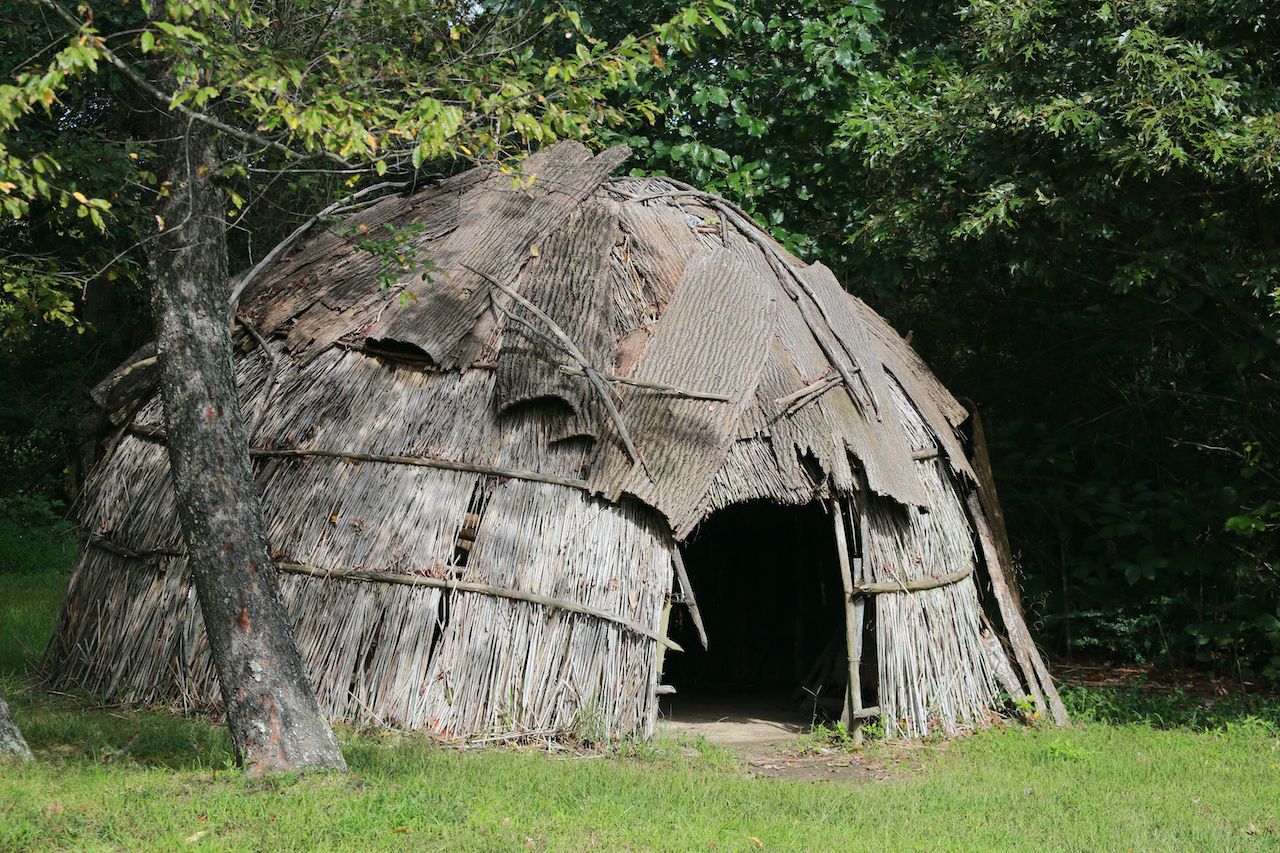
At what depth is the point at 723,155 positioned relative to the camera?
1377cm

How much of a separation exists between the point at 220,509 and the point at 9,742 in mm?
1870

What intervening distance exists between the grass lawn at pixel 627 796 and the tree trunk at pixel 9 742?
10 centimetres

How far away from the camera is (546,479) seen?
351 inches

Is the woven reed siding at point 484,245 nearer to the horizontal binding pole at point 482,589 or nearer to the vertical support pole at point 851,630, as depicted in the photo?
the horizontal binding pole at point 482,589

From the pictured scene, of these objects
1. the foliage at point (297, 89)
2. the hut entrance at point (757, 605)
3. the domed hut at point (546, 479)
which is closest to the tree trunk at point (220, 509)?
the foliage at point (297, 89)

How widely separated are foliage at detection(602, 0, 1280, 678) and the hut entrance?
2.48m

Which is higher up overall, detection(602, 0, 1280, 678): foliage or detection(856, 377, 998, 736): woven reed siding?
detection(602, 0, 1280, 678): foliage

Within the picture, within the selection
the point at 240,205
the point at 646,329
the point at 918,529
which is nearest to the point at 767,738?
the point at 918,529

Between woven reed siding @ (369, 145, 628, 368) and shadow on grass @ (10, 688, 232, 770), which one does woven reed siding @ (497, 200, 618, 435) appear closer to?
woven reed siding @ (369, 145, 628, 368)

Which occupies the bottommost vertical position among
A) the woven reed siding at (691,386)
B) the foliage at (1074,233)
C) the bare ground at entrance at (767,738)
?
the bare ground at entrance at (767,738)

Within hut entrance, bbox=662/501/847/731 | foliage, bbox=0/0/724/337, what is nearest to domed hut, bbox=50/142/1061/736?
foliage, bbox=0/0/724/337

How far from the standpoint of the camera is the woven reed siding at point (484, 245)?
31.6 ft

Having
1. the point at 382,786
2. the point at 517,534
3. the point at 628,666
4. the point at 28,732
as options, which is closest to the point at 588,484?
the point at 517,534

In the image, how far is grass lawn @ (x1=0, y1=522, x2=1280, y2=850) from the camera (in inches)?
247
